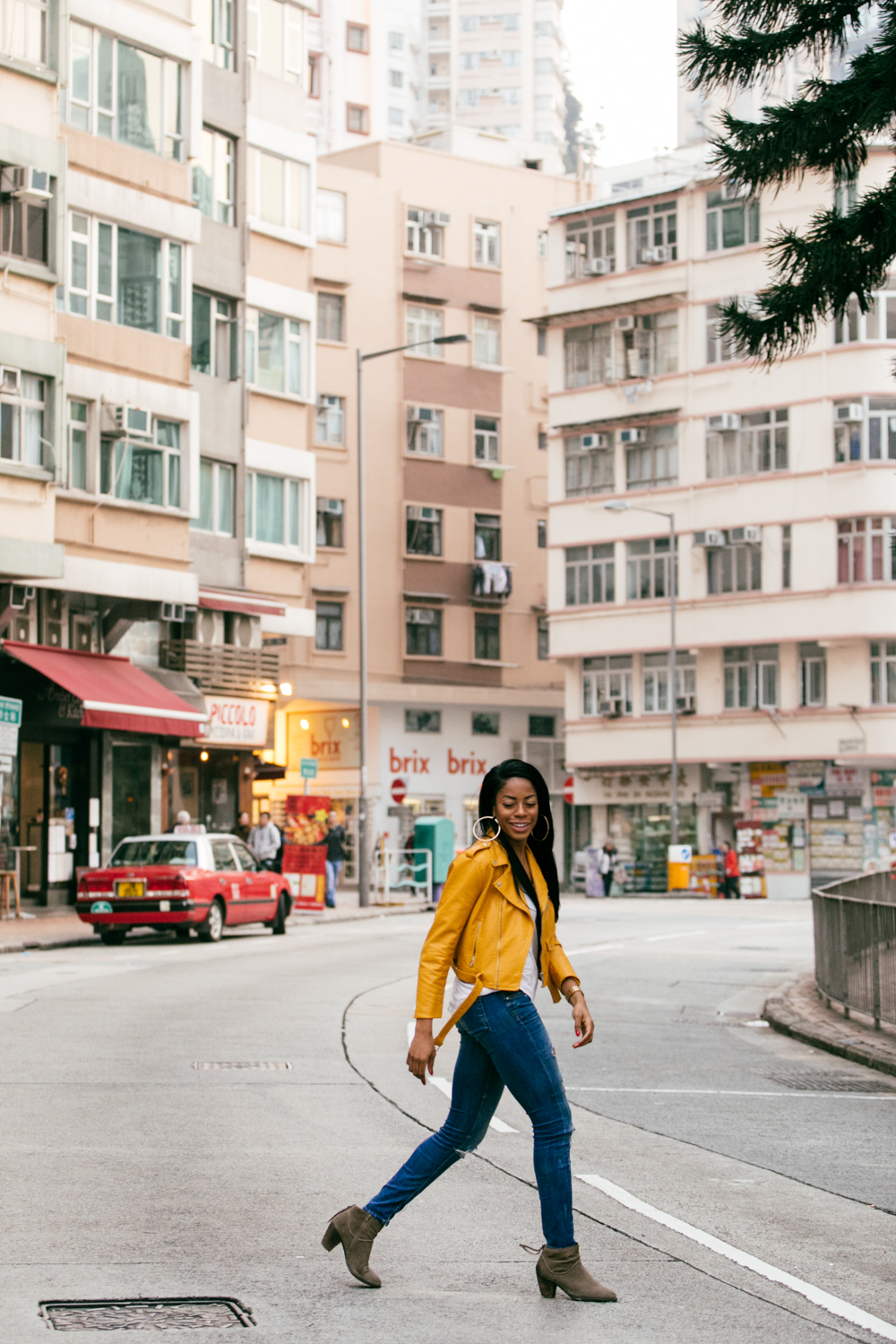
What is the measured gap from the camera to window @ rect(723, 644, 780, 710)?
57.5 metres

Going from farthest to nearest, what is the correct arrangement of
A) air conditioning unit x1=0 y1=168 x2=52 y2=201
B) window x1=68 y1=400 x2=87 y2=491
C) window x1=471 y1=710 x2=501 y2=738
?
window x1=471 y1=710 x2=501 y2=738 → window x1=68 y1=400 x2=87 y2=491 → air conditioning unit x1=0 y1=168 x2=52 y2=201

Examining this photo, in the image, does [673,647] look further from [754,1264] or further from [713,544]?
[754,1264]

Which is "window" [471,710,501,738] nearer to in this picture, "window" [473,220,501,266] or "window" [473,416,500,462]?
"window" [473,416,500,462]

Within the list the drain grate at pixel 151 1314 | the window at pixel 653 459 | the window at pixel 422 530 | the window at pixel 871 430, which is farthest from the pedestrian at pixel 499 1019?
the window at pixel 422 530

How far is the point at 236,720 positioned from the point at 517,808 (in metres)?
33.8

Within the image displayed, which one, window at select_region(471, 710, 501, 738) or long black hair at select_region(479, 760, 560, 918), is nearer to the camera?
long black hair at select_region(479, 760, 560, 918)

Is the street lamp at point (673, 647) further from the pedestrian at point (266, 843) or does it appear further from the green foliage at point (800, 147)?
the green foliage at point (800, 147)

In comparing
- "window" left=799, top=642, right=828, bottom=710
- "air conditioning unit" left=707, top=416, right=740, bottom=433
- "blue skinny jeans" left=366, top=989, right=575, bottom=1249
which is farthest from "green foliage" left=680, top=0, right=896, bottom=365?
"air conditioning unit" left=707, top=416, right=740, bottom=433

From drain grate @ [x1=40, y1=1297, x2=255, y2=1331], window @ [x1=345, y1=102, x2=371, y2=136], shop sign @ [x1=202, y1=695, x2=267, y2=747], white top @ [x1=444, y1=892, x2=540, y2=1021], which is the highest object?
window @ [x1=345, y1=102, x2=371, y2=136]

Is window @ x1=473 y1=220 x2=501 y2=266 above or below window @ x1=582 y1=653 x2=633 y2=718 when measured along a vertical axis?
above

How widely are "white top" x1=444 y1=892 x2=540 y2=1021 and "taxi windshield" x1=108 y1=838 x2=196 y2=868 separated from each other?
21.1 m

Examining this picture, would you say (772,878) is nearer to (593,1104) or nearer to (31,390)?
(31,390)

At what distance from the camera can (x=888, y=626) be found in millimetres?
54875

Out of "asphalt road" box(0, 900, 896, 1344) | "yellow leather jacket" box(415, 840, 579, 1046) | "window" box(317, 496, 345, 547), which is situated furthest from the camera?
"window" box(317, 496, 345, 547)
